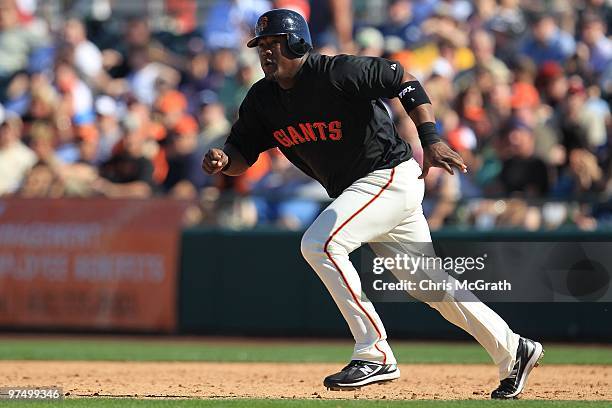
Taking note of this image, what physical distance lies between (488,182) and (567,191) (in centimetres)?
88

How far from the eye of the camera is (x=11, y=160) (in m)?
13.5

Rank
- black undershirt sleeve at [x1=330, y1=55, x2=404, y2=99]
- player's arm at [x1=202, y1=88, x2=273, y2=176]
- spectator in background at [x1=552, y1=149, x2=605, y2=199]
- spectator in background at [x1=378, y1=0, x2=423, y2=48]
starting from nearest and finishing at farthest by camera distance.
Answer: black undershirt sleeve at [x1=330, y1=55, x2=404, y2=99] < player's arm at [x1=202, y1=88, x2=273, y2=176] < spectator in background at [x1=552, y1=149, x2=605, y2=199] < spectator in background at [x1=378, y1=0, x2=423, y2=48]

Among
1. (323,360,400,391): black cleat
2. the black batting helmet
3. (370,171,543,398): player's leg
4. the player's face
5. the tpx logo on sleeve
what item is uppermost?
the black batting helmet

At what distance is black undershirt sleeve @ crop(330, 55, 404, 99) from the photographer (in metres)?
6.25

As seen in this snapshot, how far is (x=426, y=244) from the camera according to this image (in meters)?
6.54

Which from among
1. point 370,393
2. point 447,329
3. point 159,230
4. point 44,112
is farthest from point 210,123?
point 370,393

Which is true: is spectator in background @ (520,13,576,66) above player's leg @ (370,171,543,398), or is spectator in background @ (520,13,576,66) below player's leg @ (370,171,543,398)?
above

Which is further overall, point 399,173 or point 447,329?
point 447,329

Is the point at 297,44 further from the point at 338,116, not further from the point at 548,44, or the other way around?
the point at 548,44

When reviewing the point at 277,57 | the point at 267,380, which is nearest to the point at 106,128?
the point at 267,380

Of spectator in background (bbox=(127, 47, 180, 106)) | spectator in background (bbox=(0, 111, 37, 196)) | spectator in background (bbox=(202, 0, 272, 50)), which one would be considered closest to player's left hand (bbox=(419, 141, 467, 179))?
spectator in background (bbox=(0, 111, 37, 196))

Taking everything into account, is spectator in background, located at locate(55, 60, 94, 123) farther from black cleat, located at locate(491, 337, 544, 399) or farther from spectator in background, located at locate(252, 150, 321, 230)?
black cleat, located at locate(491, 337, 544, 399)

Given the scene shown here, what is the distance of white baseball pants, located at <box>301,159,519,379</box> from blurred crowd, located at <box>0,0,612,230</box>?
4.94 metres

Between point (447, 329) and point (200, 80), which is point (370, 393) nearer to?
point (447, 329)
